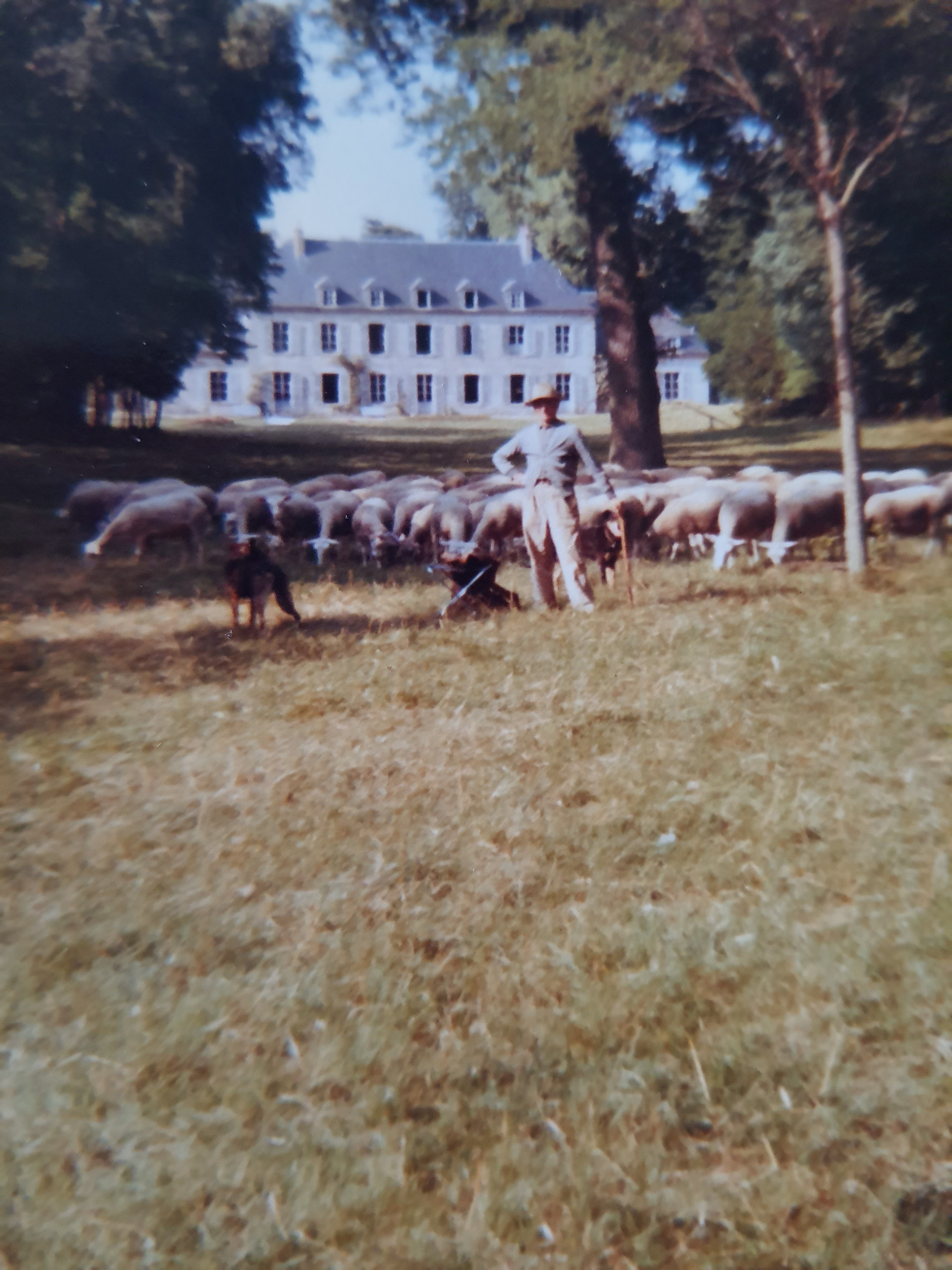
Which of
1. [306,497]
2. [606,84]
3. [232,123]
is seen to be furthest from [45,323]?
[606,84]

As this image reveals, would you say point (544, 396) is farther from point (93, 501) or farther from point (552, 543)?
point (93, 501)

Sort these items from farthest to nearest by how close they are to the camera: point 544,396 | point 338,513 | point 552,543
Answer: point 338,513
point 552,543
point 544,396

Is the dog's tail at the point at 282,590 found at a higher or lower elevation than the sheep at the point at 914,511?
lower

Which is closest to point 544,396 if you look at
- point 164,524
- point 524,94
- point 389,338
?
point 389,338

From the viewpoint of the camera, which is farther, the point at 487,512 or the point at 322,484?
the point at 487,512

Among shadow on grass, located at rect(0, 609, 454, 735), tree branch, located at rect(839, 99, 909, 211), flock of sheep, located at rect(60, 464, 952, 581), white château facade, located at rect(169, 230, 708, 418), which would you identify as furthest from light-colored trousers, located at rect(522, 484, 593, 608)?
tree branch, located at rect(839, 99, 909, 211)

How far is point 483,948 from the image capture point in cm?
329

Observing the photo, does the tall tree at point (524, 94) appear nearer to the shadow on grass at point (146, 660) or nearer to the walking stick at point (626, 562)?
the walking stick at point (626, 562)

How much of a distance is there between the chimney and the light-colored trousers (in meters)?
2.32

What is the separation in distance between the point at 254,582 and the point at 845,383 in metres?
3.88

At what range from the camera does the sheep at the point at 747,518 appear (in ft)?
30.2

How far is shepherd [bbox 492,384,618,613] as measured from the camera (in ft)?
23.0

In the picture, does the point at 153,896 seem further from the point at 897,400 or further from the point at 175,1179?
the point at 897,400

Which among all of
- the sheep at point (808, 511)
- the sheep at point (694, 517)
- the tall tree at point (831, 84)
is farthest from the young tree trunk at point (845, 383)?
the sheep at point (694, 517)
